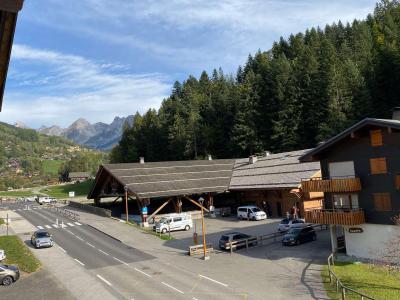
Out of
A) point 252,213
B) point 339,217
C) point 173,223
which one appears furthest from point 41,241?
point 339,217

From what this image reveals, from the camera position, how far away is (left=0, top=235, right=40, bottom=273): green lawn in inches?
1349

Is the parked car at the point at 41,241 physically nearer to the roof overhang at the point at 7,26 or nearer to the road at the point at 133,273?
the road at the point at 133,273

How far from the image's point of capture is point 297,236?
3831 centimetres

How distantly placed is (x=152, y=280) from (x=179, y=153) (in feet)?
307

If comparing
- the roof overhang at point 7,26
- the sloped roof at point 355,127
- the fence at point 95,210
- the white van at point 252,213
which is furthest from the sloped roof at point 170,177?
the roof overhang at point 7,26

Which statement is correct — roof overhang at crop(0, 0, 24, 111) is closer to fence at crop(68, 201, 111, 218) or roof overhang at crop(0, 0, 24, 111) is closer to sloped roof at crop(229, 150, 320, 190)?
sloped roof at crop(229, 150, 320, 190)

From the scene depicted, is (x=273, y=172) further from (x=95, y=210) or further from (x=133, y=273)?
(x=133, y=273)

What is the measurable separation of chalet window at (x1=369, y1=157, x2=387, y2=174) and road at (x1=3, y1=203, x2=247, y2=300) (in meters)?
14.9

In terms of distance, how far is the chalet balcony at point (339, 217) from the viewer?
3247cm

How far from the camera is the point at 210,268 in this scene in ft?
104

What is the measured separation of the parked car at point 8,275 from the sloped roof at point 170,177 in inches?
976

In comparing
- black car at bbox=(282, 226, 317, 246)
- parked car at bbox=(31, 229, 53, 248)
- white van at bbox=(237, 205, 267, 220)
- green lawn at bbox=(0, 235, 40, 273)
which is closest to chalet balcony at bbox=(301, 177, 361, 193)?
black car at bbox=(282, 226, 317, 246)

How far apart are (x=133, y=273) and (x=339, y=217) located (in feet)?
54.6

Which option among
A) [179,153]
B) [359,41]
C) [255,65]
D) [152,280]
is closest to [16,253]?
[152,280]
